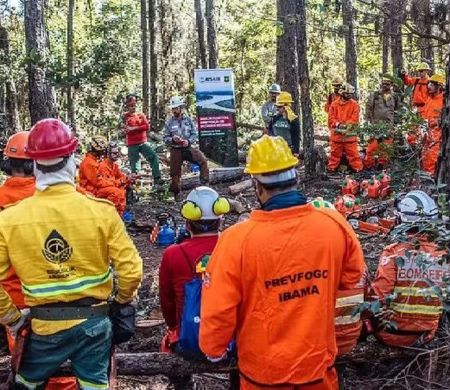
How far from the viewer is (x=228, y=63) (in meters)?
27.7

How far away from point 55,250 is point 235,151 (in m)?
10.3

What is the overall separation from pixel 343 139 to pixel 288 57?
2.71 meters

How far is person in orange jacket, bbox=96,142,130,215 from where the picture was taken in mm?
8508

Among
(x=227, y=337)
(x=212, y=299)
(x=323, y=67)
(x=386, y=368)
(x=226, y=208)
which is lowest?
(x=386, y=368)

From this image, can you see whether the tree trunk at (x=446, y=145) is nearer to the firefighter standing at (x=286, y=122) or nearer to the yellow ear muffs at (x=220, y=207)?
the yellow ear muffs at (x=220, y=207)

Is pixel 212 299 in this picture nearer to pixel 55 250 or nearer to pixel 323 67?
pixel 55 250

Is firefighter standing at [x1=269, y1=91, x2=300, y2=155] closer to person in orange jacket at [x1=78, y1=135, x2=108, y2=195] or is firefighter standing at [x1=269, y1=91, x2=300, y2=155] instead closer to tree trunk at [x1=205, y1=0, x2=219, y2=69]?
person in orange jacket at [x1=78, y1=135, x2=108, y2=195]

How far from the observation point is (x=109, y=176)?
8.81 meters

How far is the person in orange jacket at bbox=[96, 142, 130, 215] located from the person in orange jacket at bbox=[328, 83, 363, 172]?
16.4ft

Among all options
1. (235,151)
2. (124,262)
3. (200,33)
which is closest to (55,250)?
(124,262)

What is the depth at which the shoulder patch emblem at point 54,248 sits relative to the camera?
323 centimetres

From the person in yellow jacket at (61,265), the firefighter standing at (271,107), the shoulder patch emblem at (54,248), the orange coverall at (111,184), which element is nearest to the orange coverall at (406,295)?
the person in yellow jacket at (61,265)

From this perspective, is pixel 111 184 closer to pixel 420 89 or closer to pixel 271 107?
pixel 271 107

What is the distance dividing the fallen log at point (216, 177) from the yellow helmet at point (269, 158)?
9374 millimetres
